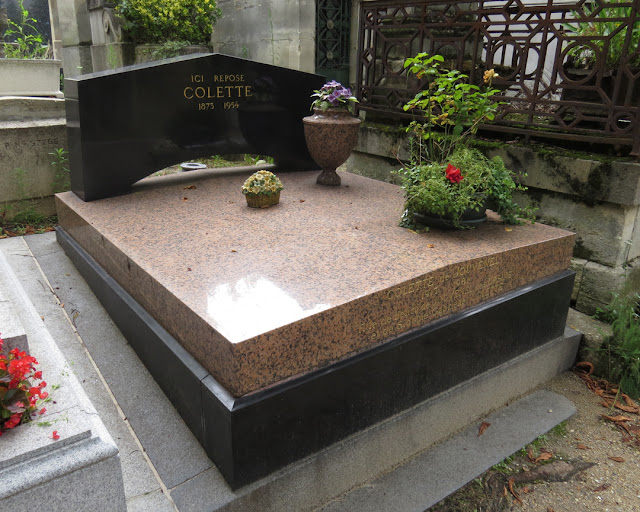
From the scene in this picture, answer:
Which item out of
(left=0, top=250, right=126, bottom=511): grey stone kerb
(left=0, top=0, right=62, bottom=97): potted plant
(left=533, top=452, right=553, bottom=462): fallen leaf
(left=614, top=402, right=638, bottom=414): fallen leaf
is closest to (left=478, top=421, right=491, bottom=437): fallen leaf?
(left=533, top=452, right=553, bottom=462): fallen leaf

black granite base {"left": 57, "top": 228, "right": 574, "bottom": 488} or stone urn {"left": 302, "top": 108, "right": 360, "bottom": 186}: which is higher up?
stone urn {"left": 302, "top": 108, "right": 360, "bottom": 186}

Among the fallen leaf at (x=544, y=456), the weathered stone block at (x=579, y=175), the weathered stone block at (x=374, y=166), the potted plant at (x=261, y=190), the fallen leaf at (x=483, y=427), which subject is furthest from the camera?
the weathered stone block at (x=374, y=166)

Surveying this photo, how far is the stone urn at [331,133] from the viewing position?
179 inches

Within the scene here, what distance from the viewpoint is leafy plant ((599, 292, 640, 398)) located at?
376 centimetres

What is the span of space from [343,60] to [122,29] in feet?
13.9

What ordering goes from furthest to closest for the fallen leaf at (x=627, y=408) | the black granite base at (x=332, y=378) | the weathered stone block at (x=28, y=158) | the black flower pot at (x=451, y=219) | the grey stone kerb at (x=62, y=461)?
the weathered stone block at (x=28, y=158) → the fallen leaf at (x=627, y=408) → the black flower pot at (x=451, y=219) → the black granite base at (x=332, y=378) → the grey stone kerb at (x=62, y=461)

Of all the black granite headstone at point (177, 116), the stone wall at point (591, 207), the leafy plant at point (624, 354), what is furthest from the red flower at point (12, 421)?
the leafy plant at point (624, 354)

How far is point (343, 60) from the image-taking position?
30.6ft

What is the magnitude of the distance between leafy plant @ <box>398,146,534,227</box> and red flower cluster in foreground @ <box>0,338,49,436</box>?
2.40m

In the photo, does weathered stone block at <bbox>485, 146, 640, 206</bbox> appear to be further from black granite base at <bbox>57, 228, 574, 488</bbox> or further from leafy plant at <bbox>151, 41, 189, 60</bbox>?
leafy plant at <bbox>151, 41, 189, 60</bbox>

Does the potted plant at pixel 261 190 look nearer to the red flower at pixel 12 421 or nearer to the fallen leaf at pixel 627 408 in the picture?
the red flower at pixel 12 421

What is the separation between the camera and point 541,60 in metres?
4.37

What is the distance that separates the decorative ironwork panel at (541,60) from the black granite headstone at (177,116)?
903 millimetres

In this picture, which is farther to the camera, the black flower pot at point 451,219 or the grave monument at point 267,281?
the black flower pot at point 451,219
